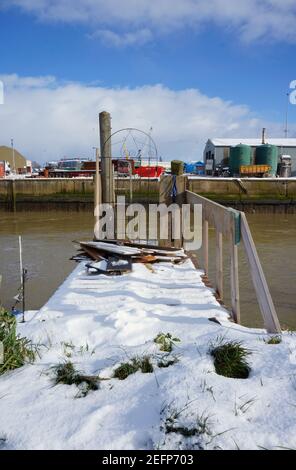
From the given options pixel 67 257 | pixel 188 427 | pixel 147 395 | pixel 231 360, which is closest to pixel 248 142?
pixel 67 257

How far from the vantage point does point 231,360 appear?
2754mm

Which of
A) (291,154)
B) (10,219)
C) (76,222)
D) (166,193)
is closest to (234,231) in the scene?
(166,193)

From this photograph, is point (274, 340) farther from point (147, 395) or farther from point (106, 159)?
point (106, 159)

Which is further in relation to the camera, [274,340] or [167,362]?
[274,340]

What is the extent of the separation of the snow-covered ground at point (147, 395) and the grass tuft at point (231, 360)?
57 mm

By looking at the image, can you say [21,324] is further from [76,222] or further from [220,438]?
[76,222]

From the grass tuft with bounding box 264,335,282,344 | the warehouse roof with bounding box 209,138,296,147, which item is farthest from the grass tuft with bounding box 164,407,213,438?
the warehouse roof with bounding box 209,138,296,147

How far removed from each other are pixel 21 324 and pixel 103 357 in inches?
54.8

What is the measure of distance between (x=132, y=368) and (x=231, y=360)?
706mm

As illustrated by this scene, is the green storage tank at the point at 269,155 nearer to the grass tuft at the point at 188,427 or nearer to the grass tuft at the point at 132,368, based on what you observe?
the grass tuft at the point at 132,368

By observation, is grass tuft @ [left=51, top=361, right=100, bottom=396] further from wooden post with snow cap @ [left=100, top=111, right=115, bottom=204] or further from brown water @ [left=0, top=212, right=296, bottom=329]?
wooden post with snow cap @ [left=100, top=111, right=115, bottom=204]

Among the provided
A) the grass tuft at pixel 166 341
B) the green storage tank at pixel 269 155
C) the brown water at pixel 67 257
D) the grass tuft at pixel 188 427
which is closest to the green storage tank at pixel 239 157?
the green storage tank at pixel 269 155

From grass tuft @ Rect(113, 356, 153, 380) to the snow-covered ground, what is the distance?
0.16 ft

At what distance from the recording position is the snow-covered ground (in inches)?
80.4
